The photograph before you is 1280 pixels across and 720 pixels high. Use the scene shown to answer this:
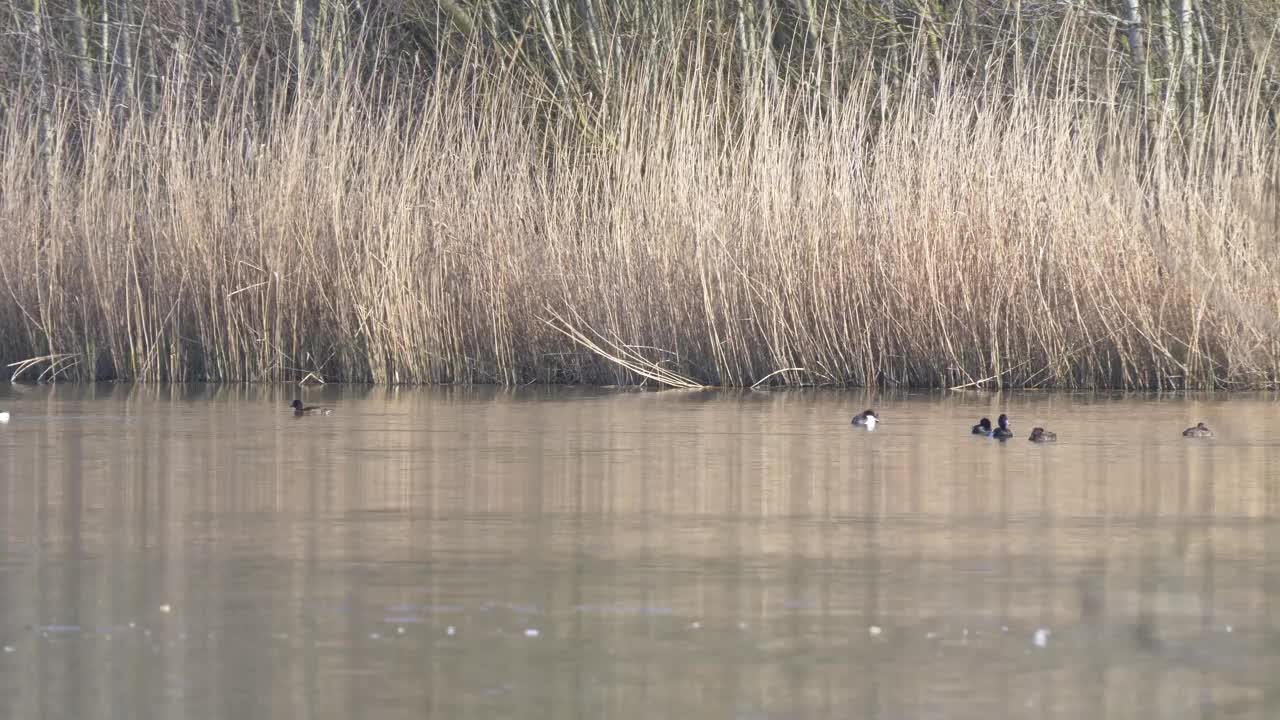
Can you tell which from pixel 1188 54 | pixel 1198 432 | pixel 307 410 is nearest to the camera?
pixel 1198 432

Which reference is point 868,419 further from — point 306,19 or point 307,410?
point 306,19

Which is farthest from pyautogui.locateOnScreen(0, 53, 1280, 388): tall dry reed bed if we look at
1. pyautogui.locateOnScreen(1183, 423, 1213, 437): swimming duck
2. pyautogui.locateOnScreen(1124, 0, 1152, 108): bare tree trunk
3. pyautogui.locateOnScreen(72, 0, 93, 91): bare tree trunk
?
pyautogui.locateOnScreen(72, 0, 93, 91): bare tree trunk

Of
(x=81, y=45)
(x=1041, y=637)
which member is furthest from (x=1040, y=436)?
(x=81, y=45)

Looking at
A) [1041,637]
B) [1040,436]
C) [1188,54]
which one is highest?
[1188,54]

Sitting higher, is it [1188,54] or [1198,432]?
[1188,54]

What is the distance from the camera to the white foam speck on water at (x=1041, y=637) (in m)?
3.96

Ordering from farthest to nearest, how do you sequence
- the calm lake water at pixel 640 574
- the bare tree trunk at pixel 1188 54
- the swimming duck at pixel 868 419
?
1. the bare tree trunk at pixel 1188 54
2. the swimming duck at pixel 868 419
3. the calm lake water at pixel 640 574

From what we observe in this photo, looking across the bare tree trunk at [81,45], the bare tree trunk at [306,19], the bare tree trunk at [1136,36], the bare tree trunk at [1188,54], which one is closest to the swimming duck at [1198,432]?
the bare tree trunk at [1188,54]

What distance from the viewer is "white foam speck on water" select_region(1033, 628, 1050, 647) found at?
3.96 meters

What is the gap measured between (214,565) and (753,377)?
24.4 ft

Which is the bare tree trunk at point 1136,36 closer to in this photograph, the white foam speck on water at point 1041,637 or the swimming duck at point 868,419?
the swimming duck at point 868,419

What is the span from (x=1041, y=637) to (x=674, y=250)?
27.3ft

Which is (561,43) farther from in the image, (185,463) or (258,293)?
(185,463)

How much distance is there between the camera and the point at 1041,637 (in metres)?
4.02
